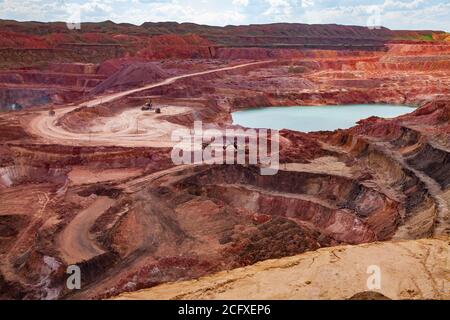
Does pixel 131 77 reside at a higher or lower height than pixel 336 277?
higher

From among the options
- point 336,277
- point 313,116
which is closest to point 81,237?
point 336,277

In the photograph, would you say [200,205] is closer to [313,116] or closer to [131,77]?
[313,116]

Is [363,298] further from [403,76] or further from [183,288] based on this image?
[403,76]

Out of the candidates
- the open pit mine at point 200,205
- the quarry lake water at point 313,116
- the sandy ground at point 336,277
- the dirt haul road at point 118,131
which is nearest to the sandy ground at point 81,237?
the open pit mine at point 200,205

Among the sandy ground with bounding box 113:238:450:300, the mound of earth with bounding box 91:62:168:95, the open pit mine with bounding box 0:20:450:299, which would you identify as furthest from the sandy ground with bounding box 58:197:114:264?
the mound of earth with bounding box 91:62:168:95

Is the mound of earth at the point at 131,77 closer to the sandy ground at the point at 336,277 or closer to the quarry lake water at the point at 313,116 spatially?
the quarry lake water at the point at 313,116
